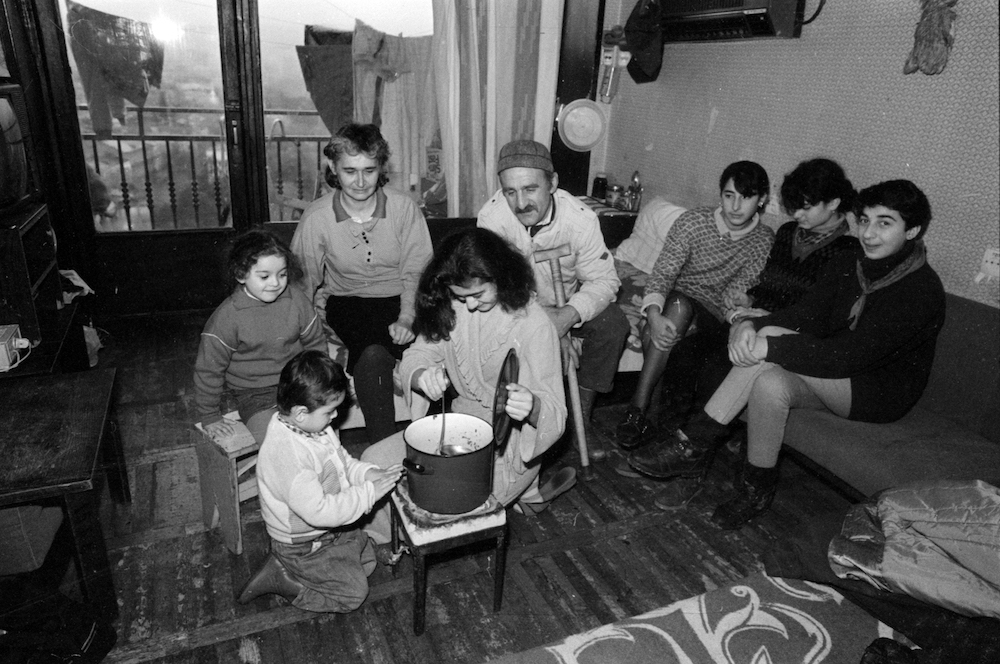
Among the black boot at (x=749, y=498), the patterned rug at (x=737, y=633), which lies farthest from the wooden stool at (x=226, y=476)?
the black boot at (x=749, y=498)

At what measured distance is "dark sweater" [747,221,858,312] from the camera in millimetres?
2795

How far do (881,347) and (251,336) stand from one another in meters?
2.13

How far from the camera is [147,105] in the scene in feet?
13.3

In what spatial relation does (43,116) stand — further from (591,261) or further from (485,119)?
(591,261)

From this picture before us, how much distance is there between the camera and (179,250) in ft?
13.7

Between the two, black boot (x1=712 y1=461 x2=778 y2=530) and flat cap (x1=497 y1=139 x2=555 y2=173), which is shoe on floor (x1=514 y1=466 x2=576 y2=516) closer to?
black boot (x1=712 y1=461 x2=778 y2=530)

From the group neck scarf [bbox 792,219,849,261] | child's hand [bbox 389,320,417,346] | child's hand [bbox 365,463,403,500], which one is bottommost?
child's hand [bbox 365,463,403,500]

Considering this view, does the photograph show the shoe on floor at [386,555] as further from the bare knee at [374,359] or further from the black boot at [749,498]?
the black boot at [749,498]

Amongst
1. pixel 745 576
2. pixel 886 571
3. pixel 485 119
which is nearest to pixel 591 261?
pixel 745 576

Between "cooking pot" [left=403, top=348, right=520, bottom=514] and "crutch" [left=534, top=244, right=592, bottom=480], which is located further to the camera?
"crutch" [left=534, top=244, right=592, bottom=480]

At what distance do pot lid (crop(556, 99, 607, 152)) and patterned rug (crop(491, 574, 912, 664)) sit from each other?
9.55 ft

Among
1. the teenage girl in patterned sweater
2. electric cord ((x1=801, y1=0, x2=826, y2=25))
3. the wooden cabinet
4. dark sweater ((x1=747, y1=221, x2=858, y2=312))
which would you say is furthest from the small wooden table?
electric cord ((x1=801, y1=0, x2=826, y2=25))

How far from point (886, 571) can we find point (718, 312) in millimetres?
1426

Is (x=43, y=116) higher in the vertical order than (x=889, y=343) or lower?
higher
